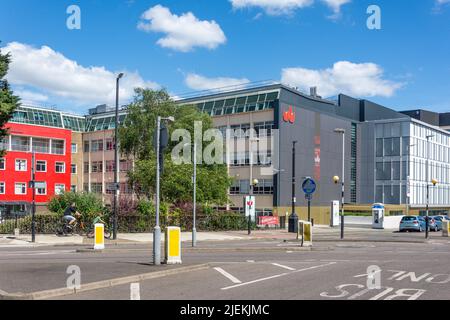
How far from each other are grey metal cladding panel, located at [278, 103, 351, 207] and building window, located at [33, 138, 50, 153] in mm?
35784

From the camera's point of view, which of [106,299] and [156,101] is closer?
[106,299]

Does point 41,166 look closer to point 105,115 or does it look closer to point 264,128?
point 105,115

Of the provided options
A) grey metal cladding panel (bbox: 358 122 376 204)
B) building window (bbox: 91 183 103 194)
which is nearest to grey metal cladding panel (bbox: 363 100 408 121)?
grey metal cladding panel (bbox: 358 122 376 204)

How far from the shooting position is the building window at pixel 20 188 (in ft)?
247

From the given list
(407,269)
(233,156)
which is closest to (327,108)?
(233,156)

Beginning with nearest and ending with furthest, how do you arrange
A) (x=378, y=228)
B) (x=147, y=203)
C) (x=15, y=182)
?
(x=147, y=203)
(x=378, y=228)
(x=15, y=182)

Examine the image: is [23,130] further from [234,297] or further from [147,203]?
[234,297]

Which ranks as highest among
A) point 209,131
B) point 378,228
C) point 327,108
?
point 327,108

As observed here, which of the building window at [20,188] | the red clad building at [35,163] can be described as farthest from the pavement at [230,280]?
the building window at [20,188]

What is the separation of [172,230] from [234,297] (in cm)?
527

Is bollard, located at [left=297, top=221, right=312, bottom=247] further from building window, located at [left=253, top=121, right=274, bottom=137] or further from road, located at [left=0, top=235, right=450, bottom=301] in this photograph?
building window, located at [left=253, top=121, right=274, bottom=137]

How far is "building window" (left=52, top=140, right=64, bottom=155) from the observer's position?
266ft

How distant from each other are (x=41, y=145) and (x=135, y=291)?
72471mm
